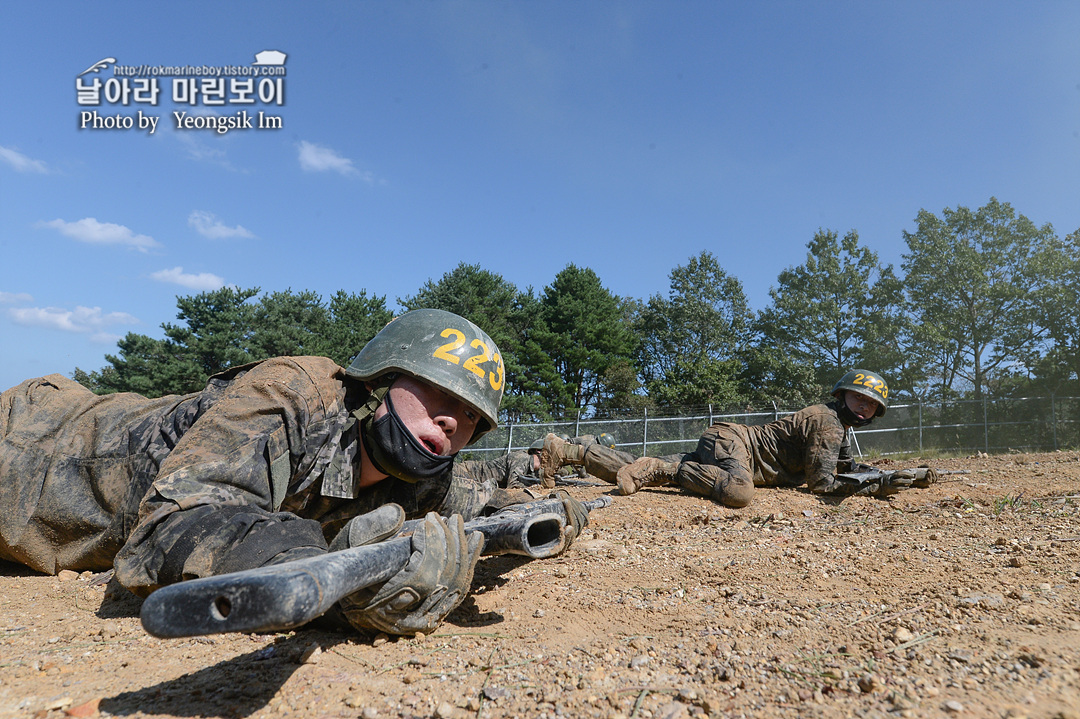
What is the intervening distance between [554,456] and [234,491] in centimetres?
608

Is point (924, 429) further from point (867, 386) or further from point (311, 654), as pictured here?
point (311, 654)

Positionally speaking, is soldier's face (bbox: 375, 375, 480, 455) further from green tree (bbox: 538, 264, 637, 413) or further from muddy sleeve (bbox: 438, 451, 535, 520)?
green tree (bbox: 538, 264, 637, 413)

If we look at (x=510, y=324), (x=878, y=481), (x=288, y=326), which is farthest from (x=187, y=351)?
(x=878, y=481)

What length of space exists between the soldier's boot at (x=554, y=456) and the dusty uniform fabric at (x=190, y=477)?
4.27m

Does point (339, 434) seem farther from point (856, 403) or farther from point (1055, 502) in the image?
point (856, 403)

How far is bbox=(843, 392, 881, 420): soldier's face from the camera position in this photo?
798 centimetres

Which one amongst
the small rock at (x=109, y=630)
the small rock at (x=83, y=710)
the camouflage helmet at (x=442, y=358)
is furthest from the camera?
the camouflage helmet at (x=442, y=358)

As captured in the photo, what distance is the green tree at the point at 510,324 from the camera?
3216cm

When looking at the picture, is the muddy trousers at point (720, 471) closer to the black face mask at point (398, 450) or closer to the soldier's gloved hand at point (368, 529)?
the black face mask at point (398, 450)

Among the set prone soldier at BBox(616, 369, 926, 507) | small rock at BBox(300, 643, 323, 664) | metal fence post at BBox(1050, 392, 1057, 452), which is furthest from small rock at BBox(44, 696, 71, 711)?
metal fence post at BBox(1050, 392, 1057, 452)

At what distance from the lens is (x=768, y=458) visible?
799 cm

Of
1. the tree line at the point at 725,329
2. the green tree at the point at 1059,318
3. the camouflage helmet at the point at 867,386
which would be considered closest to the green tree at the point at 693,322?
the tree line at the point at 725,329

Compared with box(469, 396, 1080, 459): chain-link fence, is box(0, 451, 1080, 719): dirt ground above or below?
above

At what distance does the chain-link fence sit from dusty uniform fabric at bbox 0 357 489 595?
14671 mm
